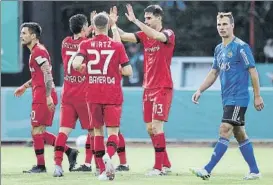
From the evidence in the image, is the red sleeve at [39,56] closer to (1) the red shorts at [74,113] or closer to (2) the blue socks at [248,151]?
(1) the red shorts at [74,113]

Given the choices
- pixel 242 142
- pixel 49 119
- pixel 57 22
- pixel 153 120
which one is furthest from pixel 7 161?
pixel 57 22

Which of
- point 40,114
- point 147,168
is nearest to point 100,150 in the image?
point 40,114

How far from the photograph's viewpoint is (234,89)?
1188 centimetres

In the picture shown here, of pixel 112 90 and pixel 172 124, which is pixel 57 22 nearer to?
pixel 172 124

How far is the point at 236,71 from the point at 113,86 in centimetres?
155

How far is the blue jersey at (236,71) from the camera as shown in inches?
467

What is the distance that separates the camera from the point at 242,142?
12.1m

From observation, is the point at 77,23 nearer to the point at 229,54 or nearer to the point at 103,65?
the point at 103,65

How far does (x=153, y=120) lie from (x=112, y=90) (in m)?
1.21

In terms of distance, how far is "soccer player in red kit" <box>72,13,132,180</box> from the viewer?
11.8 metres

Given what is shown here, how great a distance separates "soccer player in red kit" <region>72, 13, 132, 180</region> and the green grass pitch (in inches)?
25.0

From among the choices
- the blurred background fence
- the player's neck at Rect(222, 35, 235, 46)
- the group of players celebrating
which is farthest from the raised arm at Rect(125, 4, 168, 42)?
the blurred background fence

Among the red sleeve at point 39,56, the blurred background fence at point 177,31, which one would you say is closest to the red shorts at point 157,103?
the red sleeve at point 39,56

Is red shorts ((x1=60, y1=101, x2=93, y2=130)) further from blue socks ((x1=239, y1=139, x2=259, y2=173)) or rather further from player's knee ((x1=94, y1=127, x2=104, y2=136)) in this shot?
blue socks ((x1=239, y1=139, x2=259, y2=173))
